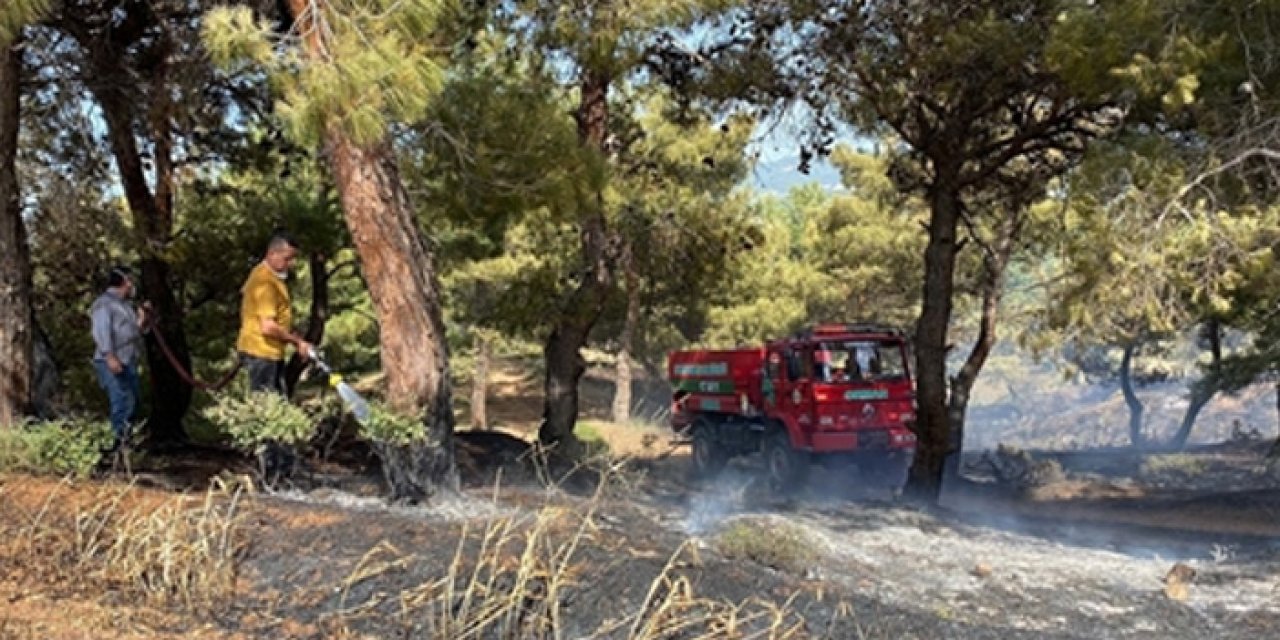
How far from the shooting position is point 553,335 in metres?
13.3

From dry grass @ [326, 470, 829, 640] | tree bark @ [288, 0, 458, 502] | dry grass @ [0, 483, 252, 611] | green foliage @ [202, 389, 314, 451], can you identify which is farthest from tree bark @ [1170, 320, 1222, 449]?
dry grass @ [0, 483, 252, 611]

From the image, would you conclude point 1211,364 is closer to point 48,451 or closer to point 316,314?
point 316,314

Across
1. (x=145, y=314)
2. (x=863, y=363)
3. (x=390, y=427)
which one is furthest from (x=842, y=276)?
(x=390, y=427)

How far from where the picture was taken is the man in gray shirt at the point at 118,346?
7.18m

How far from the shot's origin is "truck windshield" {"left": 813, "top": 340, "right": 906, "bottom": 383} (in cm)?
1327

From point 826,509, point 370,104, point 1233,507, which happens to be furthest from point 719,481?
point 370,104

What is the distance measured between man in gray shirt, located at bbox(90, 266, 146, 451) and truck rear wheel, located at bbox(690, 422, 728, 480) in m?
9.44

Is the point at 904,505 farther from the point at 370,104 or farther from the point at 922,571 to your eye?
the point at 370,104

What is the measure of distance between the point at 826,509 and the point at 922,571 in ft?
12.5

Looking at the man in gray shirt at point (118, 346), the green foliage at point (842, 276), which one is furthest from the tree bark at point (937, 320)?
the green foliage at point (842, 276)

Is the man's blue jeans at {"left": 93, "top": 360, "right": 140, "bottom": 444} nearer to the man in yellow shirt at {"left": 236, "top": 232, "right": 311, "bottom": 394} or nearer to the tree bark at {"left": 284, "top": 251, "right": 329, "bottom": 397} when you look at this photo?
the man in yellow shirt at {"left": 236, "top": 232, "right": 311, "bottom": 394}

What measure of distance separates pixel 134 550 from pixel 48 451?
2191 mm

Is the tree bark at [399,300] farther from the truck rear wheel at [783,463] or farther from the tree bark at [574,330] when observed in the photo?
the truck rear wheel at [783,463]

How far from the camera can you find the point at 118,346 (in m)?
7.29
